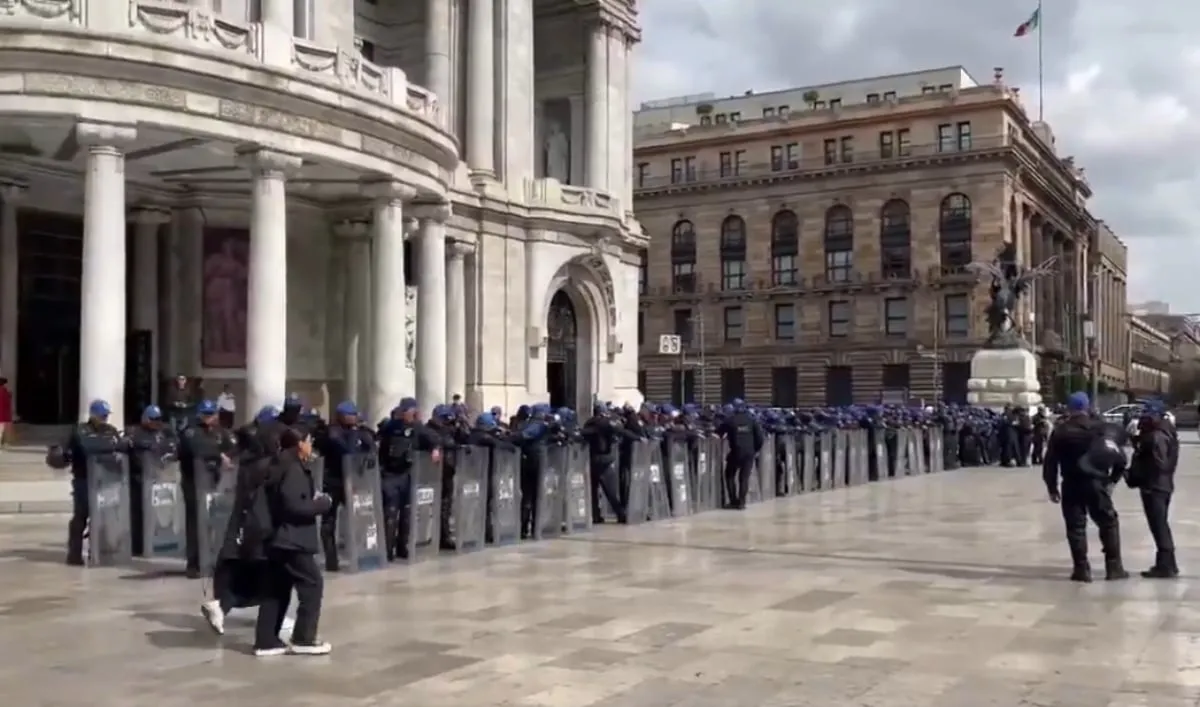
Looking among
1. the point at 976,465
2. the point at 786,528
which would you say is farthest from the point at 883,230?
the point at 786,528

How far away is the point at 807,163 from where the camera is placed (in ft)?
293

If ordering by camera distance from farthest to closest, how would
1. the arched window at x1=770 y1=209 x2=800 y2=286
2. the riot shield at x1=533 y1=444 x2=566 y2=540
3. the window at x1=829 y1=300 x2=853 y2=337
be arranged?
1. the arched window at x1=770 y1=209 x2=800 y2=286
2. the window at x1=829 y1=300 x2=853 y2=337
3. the riot shield at x1=533 y1=444 x2=566 y2=540

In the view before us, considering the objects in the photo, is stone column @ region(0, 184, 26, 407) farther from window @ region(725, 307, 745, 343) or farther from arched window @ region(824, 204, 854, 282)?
window @ region(725, 307, 745, 343)

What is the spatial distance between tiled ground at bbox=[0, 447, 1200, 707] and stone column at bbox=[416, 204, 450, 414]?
12.7 meters

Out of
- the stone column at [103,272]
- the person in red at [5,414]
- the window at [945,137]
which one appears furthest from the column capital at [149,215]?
the window at [945,137]

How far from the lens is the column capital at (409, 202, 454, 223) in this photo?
92.3ft

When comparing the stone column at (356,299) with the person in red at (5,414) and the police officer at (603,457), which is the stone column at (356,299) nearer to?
the person in red at (5,414)

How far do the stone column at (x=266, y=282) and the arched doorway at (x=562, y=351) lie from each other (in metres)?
15.9

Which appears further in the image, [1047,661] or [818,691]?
[1047,661]

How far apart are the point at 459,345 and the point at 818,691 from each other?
25603 millimetres

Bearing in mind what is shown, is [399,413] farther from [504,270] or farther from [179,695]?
[504,270]

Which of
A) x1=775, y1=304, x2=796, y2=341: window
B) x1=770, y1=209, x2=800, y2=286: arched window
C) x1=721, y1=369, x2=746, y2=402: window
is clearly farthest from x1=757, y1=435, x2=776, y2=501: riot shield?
x1=721, y1=369, x2=746, y2=402: window

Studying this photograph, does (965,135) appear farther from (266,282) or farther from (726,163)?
(266,282)

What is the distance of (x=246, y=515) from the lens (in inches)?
364
